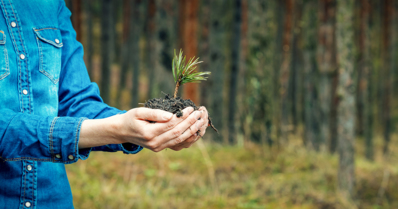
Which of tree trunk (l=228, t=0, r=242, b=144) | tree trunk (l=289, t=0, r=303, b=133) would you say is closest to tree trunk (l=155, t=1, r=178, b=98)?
tree trunk (l=228, t=0, r=242, b=144)

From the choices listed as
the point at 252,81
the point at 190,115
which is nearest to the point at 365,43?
the point at 252,81

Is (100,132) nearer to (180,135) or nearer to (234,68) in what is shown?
(180,135)

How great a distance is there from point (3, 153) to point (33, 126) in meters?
0.15

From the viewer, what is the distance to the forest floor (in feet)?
13.1

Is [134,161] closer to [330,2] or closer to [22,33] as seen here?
[22,33]

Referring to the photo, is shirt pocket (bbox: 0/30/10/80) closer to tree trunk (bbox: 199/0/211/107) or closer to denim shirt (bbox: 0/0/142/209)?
denim shirt (bbox: 0/0/142/209)

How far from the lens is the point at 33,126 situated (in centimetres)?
117

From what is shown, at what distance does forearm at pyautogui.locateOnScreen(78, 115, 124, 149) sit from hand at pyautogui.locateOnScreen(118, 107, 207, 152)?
22mm

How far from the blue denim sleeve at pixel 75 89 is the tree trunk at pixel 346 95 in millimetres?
3966

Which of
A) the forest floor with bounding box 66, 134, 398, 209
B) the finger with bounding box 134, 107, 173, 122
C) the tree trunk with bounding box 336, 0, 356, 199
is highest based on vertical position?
the finger with bounding box 134, 107, 173, 122

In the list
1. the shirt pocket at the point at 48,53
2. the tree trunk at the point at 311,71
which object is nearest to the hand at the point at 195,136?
the shirt pocket at the point at 48,53

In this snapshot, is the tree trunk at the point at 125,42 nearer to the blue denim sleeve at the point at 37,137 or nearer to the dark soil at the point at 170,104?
the dark soil at the point at 170,104

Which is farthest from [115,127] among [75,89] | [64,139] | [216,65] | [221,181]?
[216,65]

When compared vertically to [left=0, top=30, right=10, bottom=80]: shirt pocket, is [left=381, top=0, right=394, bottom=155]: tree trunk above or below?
below
